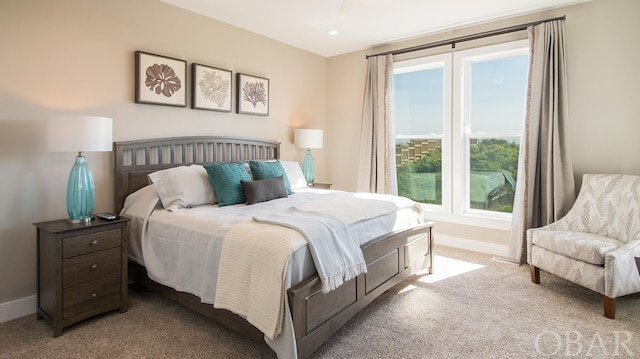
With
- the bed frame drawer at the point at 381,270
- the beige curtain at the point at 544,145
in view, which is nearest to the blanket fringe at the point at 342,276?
the bed frame drawer at the point at 381,270

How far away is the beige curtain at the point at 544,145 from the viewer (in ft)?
11.3

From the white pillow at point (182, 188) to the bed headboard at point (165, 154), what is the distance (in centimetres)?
29

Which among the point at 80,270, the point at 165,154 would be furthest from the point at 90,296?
the point at 165,154

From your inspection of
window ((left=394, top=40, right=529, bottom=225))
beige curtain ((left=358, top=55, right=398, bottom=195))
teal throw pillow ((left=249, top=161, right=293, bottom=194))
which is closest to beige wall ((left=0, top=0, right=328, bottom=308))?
teal throw pillow ((left=249, top=161, right=293, bottom=194))


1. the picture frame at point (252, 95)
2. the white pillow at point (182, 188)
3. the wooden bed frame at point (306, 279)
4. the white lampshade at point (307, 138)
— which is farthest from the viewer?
the white lampshade at point (307, 138)

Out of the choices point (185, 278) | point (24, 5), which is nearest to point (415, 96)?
point (185, 278)

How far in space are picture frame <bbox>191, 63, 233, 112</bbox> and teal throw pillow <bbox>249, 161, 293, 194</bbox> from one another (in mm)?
839

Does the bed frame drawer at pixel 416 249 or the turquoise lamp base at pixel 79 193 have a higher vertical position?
the turquoise lamp base at pixel 79 193

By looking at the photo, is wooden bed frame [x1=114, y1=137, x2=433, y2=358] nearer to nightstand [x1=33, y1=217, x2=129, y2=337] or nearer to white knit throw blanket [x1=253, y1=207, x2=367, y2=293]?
white knit throw blanket [x1=253, y1=207, x2=367, y2=293]

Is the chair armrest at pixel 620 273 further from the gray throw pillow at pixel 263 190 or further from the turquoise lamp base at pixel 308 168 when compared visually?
the turquoise lamp base at pixel 308 168

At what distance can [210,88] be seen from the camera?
379cm

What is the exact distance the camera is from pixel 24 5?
8.38 feet

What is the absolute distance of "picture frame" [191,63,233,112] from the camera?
3654 millimetres

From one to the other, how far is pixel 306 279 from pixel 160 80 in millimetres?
2521
